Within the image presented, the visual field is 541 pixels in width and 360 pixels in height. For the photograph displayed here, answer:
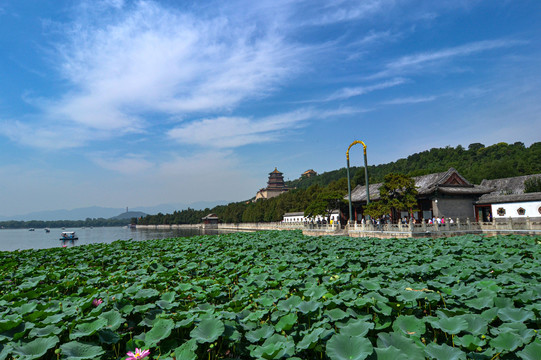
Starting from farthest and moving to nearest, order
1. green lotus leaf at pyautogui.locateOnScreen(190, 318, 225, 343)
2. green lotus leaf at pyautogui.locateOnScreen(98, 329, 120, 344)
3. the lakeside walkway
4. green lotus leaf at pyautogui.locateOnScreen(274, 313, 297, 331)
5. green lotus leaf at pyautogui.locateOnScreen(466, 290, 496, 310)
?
the lakeside walkway, green lotus leaf at pyautogui.locateOnScreen(466, 290, 496, 310), green lotus leaf at pyautogui.locateOnScreen(274, 313, 297, 331), green lotus leaf at pyautogui.locateOnScreen(98, 329, 120, 344), green lotus leaf at pyautogui.locateOnScreen(190, 318, 225, 343)

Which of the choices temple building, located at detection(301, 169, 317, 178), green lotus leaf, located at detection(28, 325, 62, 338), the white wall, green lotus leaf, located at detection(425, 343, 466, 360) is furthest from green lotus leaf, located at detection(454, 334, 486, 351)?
temple building, located at detection(301, 169, 317, 178)

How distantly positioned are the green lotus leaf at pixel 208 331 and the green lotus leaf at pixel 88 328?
2.70ft

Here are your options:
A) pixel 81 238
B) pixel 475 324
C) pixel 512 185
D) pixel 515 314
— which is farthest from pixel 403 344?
pixel 81 238

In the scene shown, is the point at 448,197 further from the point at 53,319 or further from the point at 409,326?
the point at 53,319

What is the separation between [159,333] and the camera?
9.16 feet

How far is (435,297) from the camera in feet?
12.0

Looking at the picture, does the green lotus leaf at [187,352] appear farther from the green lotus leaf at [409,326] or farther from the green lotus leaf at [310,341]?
the green lotus leaf at [409,326]

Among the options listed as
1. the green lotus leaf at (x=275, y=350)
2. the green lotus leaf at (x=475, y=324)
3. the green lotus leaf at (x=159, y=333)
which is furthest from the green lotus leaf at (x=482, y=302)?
the green lotus leaf at (x=159, y=333)

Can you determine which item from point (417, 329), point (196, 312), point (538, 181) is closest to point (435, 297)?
point (417, 329)

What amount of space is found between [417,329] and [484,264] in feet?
12.8

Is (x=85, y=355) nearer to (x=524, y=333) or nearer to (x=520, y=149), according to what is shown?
(x=524, y=333)

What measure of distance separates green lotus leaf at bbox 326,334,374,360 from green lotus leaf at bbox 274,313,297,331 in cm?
64

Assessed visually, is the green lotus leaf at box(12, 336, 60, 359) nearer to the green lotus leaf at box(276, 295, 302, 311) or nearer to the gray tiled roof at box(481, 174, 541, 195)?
the green lotus leaf at box(276, 295, 302, 311)

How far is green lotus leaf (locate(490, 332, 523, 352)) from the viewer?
93.2 inches
